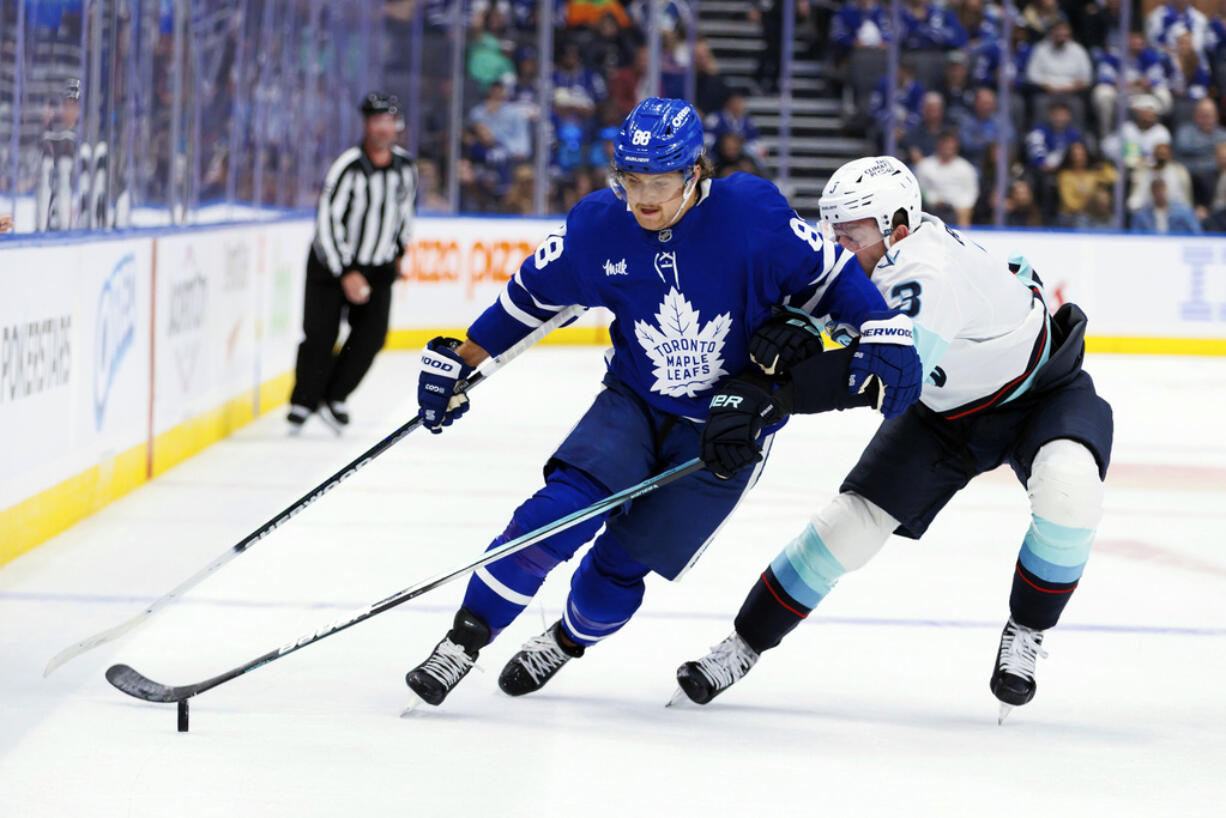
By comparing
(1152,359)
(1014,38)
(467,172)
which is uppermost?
(1014,38)

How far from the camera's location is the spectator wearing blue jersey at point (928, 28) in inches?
529

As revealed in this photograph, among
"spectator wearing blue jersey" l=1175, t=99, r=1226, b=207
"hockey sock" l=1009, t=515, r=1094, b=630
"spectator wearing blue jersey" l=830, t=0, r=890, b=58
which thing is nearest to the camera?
"hockey sock" l=1009, t=515, r=1094, b=630

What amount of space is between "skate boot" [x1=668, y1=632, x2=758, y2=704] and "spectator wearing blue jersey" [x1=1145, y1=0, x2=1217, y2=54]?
11343 millimetres

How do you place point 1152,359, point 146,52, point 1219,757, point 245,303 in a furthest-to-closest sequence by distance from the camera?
point 1152,359, point 245,303, point 146,52, point 1219,757

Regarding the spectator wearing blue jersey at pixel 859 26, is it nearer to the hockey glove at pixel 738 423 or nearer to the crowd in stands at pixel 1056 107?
the crowd in stands at pixel 1056 107

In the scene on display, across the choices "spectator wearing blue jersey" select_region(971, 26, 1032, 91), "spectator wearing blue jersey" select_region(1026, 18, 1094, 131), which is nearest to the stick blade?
"spectator wearing blue jersey" select_region(971, 26, 1032, 91)

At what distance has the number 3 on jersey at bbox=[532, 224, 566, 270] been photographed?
3.31 m

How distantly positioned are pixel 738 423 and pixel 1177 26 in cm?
1186

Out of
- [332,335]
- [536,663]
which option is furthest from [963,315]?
[332,335]

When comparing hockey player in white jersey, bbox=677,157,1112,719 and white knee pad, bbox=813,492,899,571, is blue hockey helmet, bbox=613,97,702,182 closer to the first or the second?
hockey player in white jersey, bbox=677,157,1112,719

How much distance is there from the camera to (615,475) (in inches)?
129

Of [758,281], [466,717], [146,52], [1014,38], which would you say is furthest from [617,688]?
[1014,38]

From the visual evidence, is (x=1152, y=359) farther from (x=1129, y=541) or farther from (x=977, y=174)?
(x=1129, y=541)

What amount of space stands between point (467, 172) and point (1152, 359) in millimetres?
4823
